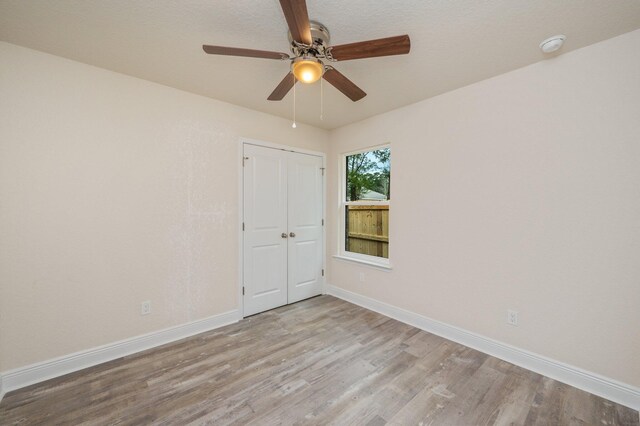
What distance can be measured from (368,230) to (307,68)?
259 cm

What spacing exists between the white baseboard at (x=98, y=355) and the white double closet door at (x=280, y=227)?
55cm

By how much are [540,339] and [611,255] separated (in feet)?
2.77

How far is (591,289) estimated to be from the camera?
192cm

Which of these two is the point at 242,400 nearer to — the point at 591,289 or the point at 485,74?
the point at 591,289

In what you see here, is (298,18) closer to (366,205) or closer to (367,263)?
(366,205)

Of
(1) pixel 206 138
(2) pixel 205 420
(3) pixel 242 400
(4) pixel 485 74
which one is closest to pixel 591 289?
(4) pixel 485 74

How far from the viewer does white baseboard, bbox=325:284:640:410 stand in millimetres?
1800

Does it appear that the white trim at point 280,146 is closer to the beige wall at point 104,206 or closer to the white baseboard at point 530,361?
the beige wall at point 104,206

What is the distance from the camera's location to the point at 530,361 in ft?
7.12

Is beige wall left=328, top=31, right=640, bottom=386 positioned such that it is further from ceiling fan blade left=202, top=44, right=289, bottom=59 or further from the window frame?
ceiling fan blade left=202, top=44, right=289, bottom=59

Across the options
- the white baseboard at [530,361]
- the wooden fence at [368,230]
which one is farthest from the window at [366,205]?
the white baseboard at [530,361]

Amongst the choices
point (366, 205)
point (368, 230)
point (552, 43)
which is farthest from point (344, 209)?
point (552, 43)

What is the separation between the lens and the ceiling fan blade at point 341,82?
1756 millimetres

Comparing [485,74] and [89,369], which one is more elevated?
[485,74]
